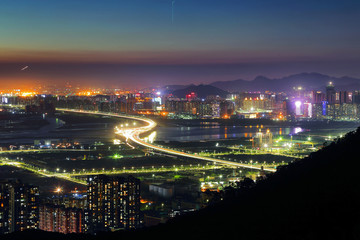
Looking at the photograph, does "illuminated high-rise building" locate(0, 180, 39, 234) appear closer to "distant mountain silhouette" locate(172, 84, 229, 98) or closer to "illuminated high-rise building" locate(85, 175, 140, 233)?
"illuminated high-rise building" locate(85, 175, 140, 233)

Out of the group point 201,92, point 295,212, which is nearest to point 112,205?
point 295,212

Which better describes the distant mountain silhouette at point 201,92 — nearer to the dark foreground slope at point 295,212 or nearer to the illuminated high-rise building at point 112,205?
the illuminated high-rise building at point 112,205

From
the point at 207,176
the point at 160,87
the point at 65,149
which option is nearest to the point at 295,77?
the point at 160,87

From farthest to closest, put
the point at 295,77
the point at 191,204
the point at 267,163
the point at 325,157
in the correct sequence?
1. the point at 295,77
2. the point at 267,163
3. the point at 191,204
4. the point at 325,157

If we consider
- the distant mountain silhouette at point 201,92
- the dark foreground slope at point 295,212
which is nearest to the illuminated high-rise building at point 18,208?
the dark foreground slope at point 295,212

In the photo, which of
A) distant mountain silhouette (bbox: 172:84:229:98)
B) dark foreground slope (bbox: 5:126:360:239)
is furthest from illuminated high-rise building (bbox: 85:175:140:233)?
distant mountain silhouette (bbox: 172:84:229:98)

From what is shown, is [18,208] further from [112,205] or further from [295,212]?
[295,212]

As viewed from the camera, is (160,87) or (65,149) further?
(160,87)

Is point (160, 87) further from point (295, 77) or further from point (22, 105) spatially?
point (22, 105)
